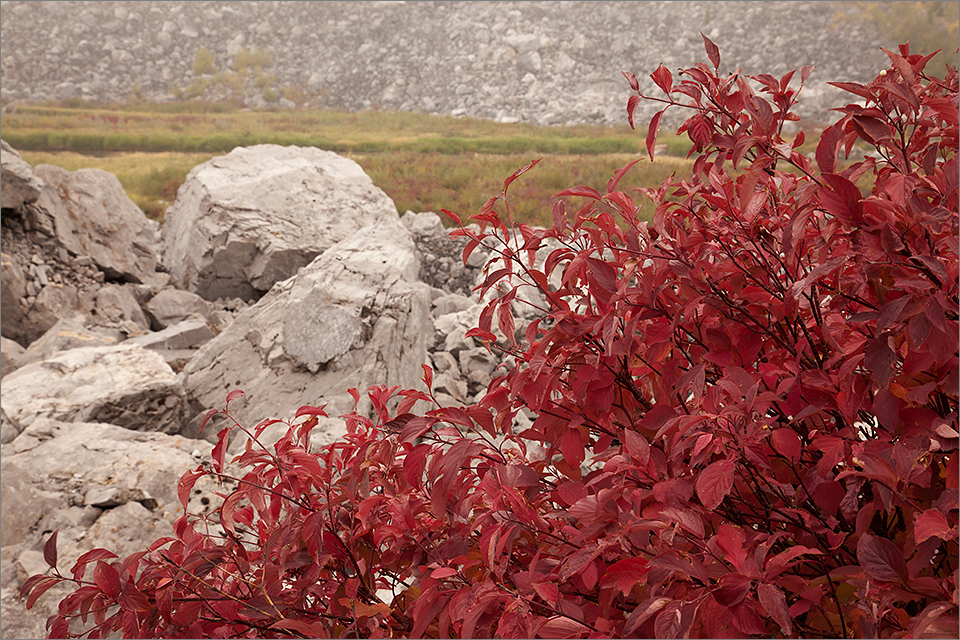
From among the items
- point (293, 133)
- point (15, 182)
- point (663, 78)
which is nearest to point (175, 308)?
point (15, 182)

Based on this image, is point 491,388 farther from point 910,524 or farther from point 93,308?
point 93,308

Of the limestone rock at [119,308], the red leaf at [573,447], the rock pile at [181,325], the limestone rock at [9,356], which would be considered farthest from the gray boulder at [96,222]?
the red leaf at [573,447]

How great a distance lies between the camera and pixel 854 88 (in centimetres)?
95

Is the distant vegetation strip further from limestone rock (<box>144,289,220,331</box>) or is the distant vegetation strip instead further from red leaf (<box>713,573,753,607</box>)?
red leaf (<box>713,573,753,607</box>)

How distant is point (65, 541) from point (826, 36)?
18.3 meters

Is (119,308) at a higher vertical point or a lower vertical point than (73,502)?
lower

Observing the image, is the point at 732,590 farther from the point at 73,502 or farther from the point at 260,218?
the point at 260,218

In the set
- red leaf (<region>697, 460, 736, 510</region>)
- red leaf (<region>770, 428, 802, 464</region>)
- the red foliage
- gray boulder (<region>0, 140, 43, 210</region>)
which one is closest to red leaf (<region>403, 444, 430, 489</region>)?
the red foliage

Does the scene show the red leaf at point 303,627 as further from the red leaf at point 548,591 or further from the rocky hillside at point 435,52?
the rocky hillside at point 435,52

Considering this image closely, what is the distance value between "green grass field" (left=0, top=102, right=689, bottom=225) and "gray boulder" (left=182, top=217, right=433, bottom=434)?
3.15m

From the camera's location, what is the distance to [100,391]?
368 centimetres

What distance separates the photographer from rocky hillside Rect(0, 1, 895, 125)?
15.4m

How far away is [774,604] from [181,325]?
6.07 meters

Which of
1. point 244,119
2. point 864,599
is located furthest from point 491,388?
point 244,119
